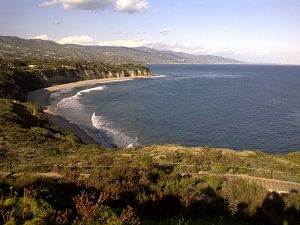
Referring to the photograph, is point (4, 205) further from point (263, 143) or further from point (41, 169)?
point (263, 143)

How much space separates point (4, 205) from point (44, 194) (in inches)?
136

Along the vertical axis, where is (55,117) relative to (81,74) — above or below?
above

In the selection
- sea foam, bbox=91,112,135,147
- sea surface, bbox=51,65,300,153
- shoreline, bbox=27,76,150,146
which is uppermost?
shoreline, bbox=27,76,150,146

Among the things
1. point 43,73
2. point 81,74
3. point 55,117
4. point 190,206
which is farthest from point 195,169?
point 81,74

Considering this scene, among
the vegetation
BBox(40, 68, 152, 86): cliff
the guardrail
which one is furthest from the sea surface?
the guardrail

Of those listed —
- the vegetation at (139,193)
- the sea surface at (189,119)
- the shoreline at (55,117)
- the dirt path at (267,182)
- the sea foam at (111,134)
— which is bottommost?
the sea surface at (189,119)

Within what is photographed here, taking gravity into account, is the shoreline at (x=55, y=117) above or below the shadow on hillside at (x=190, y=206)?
below

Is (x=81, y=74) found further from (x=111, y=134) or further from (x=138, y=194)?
(x=138, y=194)

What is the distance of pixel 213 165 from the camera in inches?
792

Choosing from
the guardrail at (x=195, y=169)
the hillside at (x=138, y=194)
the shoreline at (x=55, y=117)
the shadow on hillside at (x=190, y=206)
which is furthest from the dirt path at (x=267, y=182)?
the shoreline at (x=55, y=117)

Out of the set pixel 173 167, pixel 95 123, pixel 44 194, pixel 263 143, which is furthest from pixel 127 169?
pixel 95 123

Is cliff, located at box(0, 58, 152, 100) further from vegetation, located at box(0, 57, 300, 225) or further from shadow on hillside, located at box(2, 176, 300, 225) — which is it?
shadow on hillside, located at box(2, 176, 300, 225)

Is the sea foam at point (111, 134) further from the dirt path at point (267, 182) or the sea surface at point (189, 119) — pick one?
the dirt path at point (267, 182)

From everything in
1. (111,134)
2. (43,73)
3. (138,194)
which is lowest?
(111,134)
